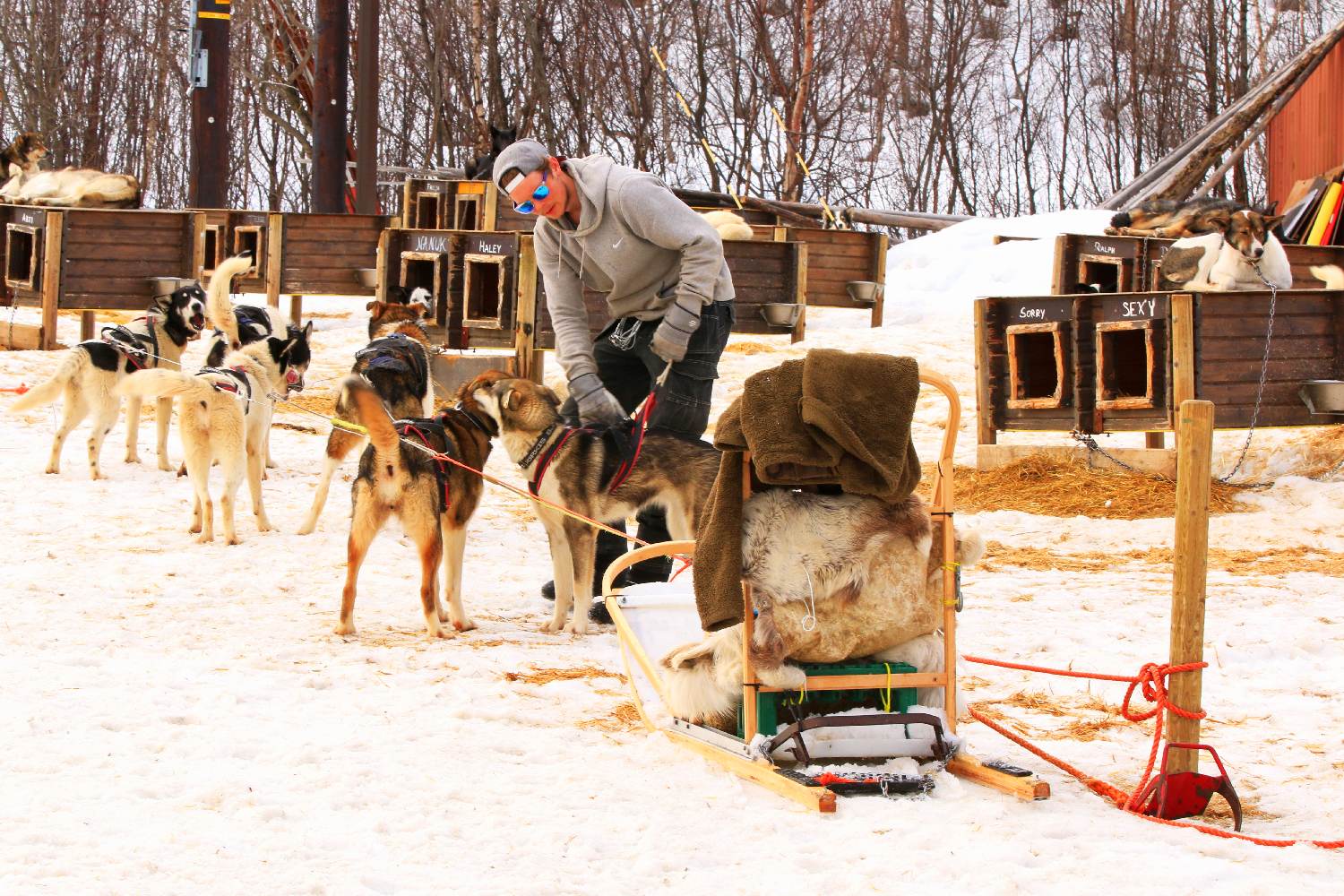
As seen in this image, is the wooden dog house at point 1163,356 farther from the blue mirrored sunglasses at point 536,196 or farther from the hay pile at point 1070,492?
the blue mirrored sunglasses at point 536,196

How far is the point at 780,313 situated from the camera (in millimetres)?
11148

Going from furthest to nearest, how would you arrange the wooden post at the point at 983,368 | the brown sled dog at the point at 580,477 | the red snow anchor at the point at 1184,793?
the wooden post at the point at 983,368, the brown sled dog at the point at 580,477, the red snow anchor at the point at 1184,793

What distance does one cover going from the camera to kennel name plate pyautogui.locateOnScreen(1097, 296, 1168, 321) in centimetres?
802

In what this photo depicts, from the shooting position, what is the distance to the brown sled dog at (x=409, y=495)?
16.0 feet

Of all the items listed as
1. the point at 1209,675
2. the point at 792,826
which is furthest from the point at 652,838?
the point at 1209,675

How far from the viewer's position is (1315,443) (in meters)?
8.85

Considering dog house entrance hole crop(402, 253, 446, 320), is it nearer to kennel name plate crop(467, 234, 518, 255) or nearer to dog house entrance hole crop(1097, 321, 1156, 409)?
kennel name plate crop(467, 234, 518, 255)

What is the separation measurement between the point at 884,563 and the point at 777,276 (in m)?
8.18

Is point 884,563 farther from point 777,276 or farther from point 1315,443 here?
point 777,276

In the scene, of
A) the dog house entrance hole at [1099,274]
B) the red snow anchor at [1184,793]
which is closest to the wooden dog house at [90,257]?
the dog house entrance hole at [1099,274]

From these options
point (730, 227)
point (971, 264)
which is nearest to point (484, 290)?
point (730, 227)

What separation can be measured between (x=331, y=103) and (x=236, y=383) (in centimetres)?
997

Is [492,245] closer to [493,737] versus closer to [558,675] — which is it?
[558,675]

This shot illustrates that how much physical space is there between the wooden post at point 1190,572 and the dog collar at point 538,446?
258 centimetres
